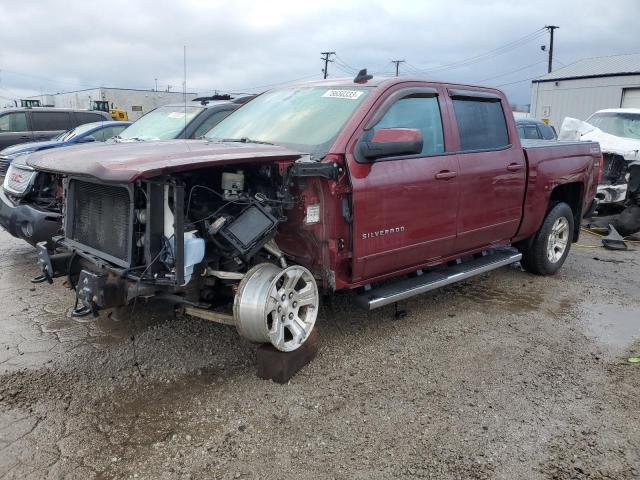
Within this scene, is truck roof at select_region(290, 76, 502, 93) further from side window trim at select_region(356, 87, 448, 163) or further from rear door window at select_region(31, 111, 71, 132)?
rear door window at select_region(31, 111, 71, 132)

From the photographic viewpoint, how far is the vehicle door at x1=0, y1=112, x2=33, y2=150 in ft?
45.1

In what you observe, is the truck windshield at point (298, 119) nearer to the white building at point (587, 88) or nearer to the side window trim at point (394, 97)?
the side window trim at point (394, 97)

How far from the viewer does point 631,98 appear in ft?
95.0

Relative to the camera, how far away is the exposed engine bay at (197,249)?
3.03 meters

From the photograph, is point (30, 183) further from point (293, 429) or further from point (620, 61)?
point (620, 61)

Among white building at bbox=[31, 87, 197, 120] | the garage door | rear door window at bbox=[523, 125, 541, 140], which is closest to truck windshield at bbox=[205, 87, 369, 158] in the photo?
rear door window at bbox=[523, 125, 541, 140]

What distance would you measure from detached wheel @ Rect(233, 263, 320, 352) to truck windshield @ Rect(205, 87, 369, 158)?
883 mm

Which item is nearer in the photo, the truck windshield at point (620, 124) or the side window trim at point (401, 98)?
the side window trim at point (401, 98)

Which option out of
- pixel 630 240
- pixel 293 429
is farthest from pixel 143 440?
pixel 630 240

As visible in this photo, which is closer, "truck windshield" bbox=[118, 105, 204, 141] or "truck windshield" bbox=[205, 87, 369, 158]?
"truck windshield" bbox=[205, 87, 369, 158]

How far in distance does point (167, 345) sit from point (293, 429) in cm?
147

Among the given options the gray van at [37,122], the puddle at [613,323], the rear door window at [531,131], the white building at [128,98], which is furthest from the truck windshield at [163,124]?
the white building at [128,98]

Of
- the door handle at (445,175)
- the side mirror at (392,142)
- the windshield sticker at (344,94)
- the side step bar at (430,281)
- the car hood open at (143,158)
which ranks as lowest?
the side step bar at (430,281)

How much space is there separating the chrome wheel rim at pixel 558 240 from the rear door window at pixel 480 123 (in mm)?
1536
